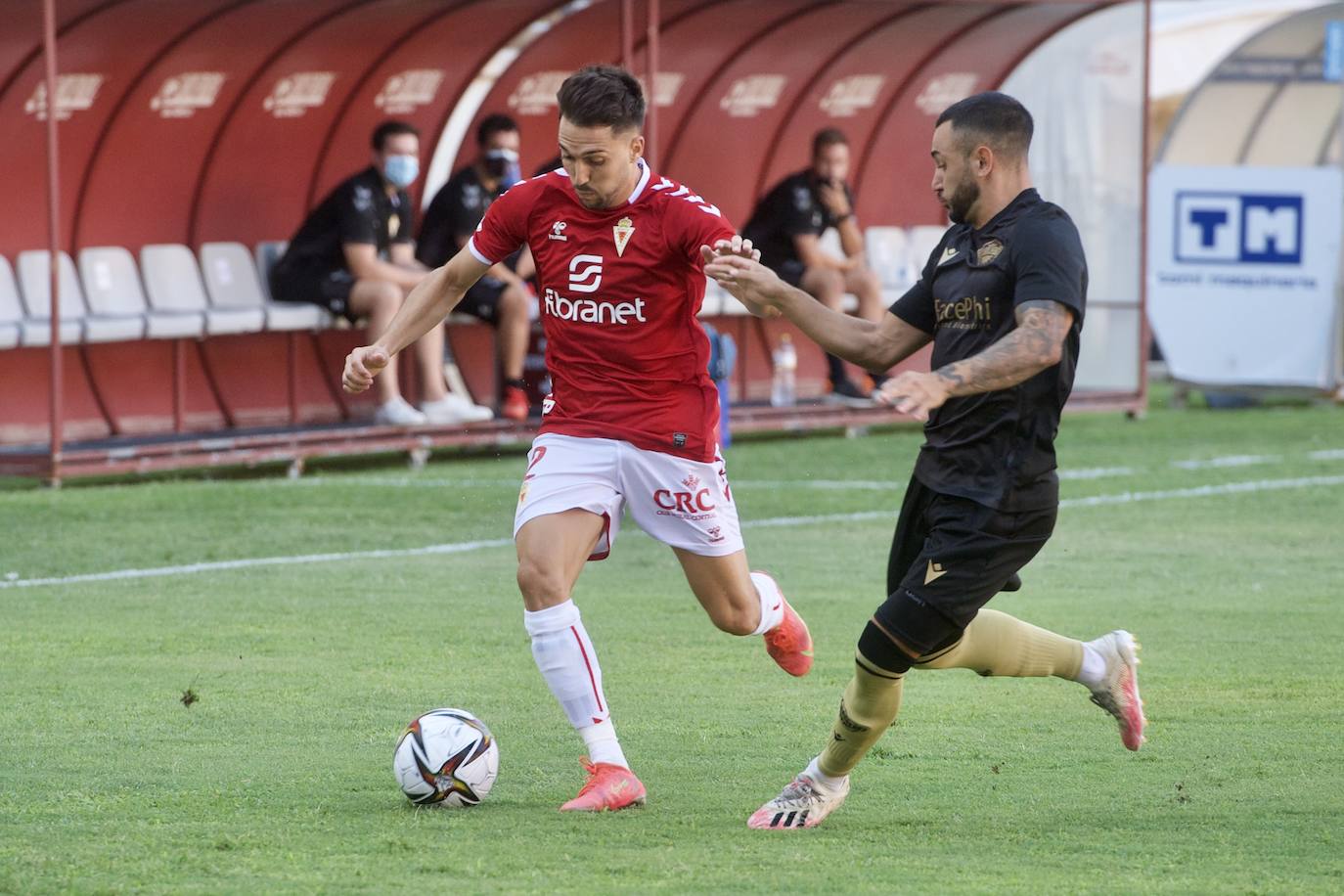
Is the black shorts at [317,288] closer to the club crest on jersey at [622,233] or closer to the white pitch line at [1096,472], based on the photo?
the white pitch line at [1096,472]

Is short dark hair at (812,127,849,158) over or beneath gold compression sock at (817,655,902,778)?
beneath

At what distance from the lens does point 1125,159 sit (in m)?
18.2

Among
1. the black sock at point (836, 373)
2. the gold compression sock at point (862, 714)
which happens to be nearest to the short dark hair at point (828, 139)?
the black sock at point (836, 373)

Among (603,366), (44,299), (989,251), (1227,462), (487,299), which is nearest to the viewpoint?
(989,251)

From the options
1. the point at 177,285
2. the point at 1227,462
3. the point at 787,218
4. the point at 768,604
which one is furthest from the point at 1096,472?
the point at 768,604

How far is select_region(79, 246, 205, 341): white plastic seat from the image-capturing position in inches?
558

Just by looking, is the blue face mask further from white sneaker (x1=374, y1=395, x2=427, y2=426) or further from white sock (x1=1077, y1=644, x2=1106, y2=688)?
white sock (x1=1077, y1=644, x2=1106, y2=688)

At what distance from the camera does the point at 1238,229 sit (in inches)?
744

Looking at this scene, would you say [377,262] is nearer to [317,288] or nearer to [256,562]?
[317,288]

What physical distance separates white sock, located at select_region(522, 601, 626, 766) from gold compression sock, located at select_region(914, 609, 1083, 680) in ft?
3.04

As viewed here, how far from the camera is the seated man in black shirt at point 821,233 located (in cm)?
1650

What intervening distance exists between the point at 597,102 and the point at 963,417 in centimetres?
132

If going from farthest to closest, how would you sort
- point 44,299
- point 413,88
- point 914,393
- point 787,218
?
point 787,218
point 413,88
point 44,299
point 914,393

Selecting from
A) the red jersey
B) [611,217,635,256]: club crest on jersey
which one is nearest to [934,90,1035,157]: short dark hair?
the red jersey
